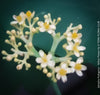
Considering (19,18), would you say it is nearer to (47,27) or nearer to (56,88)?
(47,27)

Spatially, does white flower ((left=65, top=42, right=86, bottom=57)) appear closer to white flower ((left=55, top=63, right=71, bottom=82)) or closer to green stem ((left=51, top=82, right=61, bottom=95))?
white flower ((left=55, top=63, right=71, bottom=82))

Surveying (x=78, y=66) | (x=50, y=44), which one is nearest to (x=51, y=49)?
(x=50, y=44)

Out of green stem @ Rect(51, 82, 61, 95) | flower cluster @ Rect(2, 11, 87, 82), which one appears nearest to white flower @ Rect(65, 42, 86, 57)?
flower cluster @ Rect(2, 11, 87, 82)

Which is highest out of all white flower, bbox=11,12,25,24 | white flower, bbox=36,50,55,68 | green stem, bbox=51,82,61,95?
white flower, bbox=11,12,25,24

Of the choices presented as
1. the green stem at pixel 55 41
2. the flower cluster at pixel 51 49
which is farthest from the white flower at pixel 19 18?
the green stem at pixel 55 41

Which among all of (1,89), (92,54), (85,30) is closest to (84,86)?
(92,54)

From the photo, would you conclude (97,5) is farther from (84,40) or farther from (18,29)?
(18,29)
